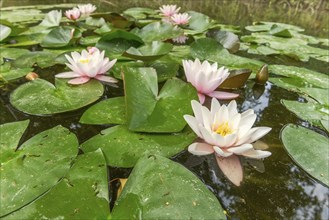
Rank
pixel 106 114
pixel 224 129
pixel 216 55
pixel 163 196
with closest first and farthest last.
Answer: pixel 163 196, pixel 224 129, pixel 106 114, pixel 216 55

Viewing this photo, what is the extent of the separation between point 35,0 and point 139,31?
19.3 feet

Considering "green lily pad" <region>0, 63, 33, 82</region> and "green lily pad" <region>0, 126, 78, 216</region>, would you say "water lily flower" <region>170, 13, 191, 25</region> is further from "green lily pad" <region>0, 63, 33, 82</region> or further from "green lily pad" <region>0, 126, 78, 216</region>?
"green lily pad" <region>0, 126, 78, 216</region>

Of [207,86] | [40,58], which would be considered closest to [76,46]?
[40,58]

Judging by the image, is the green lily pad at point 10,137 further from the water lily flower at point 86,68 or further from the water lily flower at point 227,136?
the water lily flower at point 227,136

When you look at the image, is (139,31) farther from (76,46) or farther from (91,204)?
(91,204)

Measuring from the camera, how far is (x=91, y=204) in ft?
2.46

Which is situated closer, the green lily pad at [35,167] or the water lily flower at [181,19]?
the green lily pad at [35,167]

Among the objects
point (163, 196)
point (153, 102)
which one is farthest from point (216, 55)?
point (163, 196)

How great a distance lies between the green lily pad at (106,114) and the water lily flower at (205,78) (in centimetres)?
38

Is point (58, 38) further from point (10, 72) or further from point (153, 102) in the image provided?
point (153, 102)

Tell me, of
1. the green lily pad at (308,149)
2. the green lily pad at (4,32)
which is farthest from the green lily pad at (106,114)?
the green lily pad at (4,32)

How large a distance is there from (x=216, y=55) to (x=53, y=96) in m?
1.28

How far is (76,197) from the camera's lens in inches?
30.4

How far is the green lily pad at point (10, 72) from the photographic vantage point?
66.0 inches
